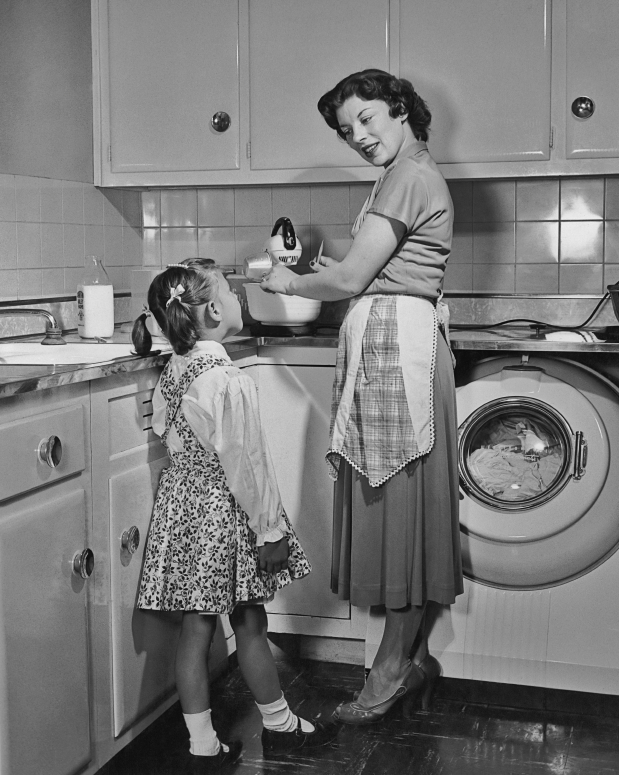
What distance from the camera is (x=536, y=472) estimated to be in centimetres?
244

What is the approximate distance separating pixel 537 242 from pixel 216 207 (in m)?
1.04

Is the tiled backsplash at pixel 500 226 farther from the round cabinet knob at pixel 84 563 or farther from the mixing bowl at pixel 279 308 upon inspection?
the round cabinet knob at pixel 84 563

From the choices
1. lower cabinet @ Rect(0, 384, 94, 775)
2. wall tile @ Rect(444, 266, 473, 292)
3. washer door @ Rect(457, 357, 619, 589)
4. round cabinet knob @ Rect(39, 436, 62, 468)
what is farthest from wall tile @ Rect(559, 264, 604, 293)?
round cabinet knob @ Rect(39, 436, 62, 468)

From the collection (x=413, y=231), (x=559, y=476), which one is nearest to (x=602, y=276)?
(x=559, y=476)

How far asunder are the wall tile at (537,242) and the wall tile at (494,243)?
0.07 ft

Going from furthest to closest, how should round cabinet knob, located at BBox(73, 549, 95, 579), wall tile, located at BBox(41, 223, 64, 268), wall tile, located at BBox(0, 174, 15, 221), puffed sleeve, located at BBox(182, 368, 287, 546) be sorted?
wall tile, located at BBox(41, 223, 64, 268)
wall tile, located at BBox(0, 174, 15, 221)
puffed sleeve, located at BBox(182, 368, 287, 546)
round cabinet knob, located at BBox(73, 549, 95, 579)

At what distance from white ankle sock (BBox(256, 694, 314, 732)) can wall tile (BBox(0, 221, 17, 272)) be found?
1.27 m

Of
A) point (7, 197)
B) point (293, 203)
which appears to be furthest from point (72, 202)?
point (293, 203)

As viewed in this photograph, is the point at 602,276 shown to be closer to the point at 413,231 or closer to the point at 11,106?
the point at 413,231

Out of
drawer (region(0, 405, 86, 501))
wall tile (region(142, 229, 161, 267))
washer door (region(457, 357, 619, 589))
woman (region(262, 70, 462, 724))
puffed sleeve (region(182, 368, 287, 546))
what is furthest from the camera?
wall tile (region(142, 229, 161, 267))

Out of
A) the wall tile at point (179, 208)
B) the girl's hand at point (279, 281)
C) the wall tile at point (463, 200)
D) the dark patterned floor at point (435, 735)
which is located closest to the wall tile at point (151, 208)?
the wall tile at point (179, 208)

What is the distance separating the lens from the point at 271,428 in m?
2.66

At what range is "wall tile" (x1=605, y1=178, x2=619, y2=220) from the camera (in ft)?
9.47

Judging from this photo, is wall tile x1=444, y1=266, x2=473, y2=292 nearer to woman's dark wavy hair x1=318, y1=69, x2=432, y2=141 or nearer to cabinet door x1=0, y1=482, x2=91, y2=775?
woman's dark wavy hair x1=318, y1=69, x2=432, y2=141
